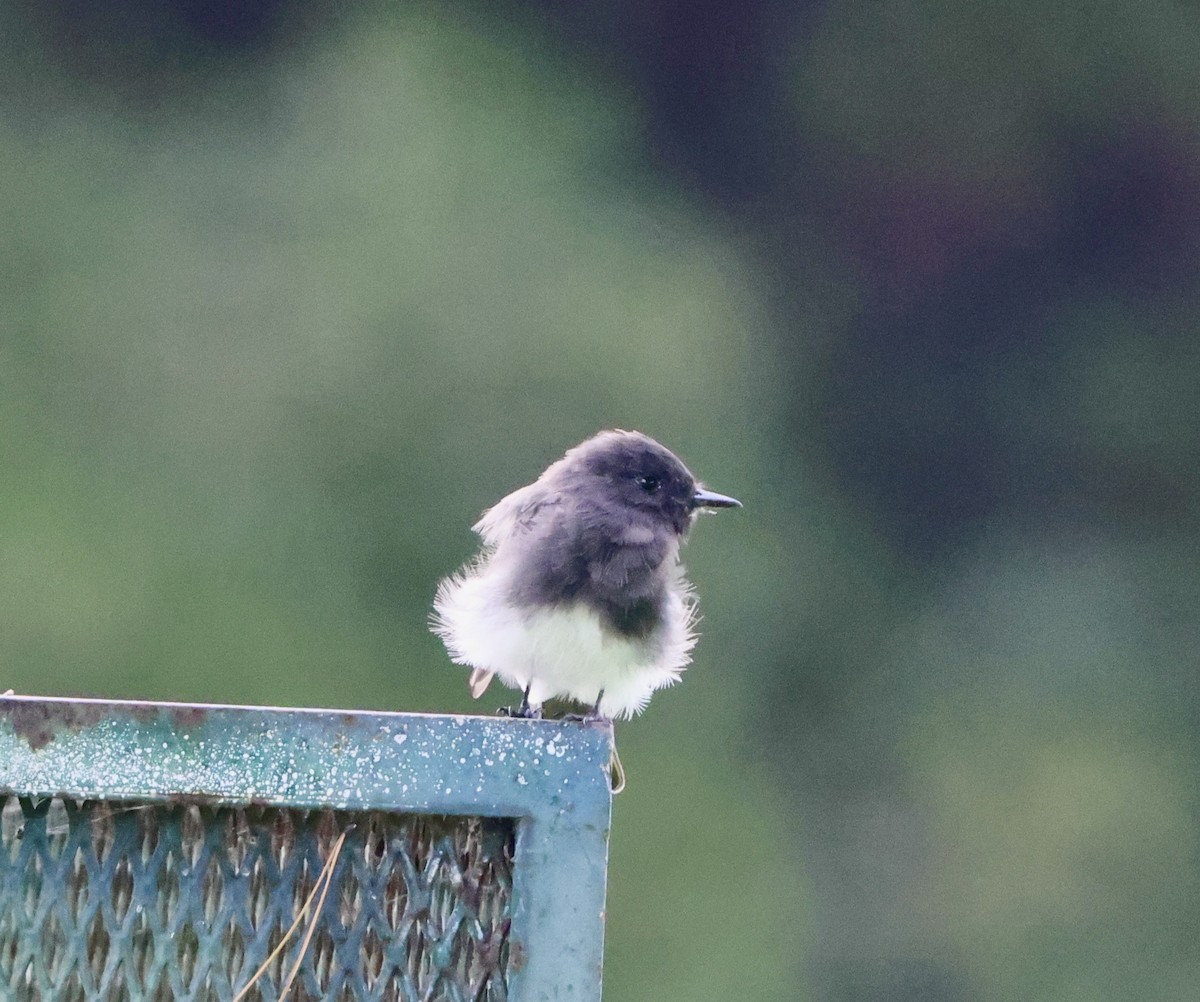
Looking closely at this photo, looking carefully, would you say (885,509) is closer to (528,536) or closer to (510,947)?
(528,536)

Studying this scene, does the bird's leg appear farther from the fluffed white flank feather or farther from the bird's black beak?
the bird's black beak

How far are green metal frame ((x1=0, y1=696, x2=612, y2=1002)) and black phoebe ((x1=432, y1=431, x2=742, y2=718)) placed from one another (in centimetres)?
145

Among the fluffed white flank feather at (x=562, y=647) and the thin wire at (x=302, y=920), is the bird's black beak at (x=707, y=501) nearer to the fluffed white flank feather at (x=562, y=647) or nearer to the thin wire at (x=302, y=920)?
the fluffed white flank feather at (x=562, y=647)

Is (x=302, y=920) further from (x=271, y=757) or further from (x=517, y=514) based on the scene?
(x=517, y=514)

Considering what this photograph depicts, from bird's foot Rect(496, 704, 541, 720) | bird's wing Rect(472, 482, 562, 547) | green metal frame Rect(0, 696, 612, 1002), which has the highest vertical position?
bird's wing Rect(472, 482, 562, 547)

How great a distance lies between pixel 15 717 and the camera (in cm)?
154

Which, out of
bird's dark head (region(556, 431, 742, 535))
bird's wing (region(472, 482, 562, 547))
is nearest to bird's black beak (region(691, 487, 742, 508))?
bird's dark head (region(556, 431, 742, 535))

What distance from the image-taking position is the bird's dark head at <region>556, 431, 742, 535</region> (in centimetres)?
319

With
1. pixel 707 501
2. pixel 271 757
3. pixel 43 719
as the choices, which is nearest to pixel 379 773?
pixel 271 757

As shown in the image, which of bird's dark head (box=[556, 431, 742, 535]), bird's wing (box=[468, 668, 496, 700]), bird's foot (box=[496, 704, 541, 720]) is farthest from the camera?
bird's wing (box=[468, 668, 496, 700])

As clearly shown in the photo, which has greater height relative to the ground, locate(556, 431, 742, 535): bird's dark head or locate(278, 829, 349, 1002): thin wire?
locate(556, 431, 742, 535): bird's dark head

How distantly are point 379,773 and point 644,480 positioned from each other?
1.71 metres

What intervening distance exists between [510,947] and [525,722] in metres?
0.18

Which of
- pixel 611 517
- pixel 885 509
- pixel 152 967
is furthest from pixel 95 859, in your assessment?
pixel 885 509
